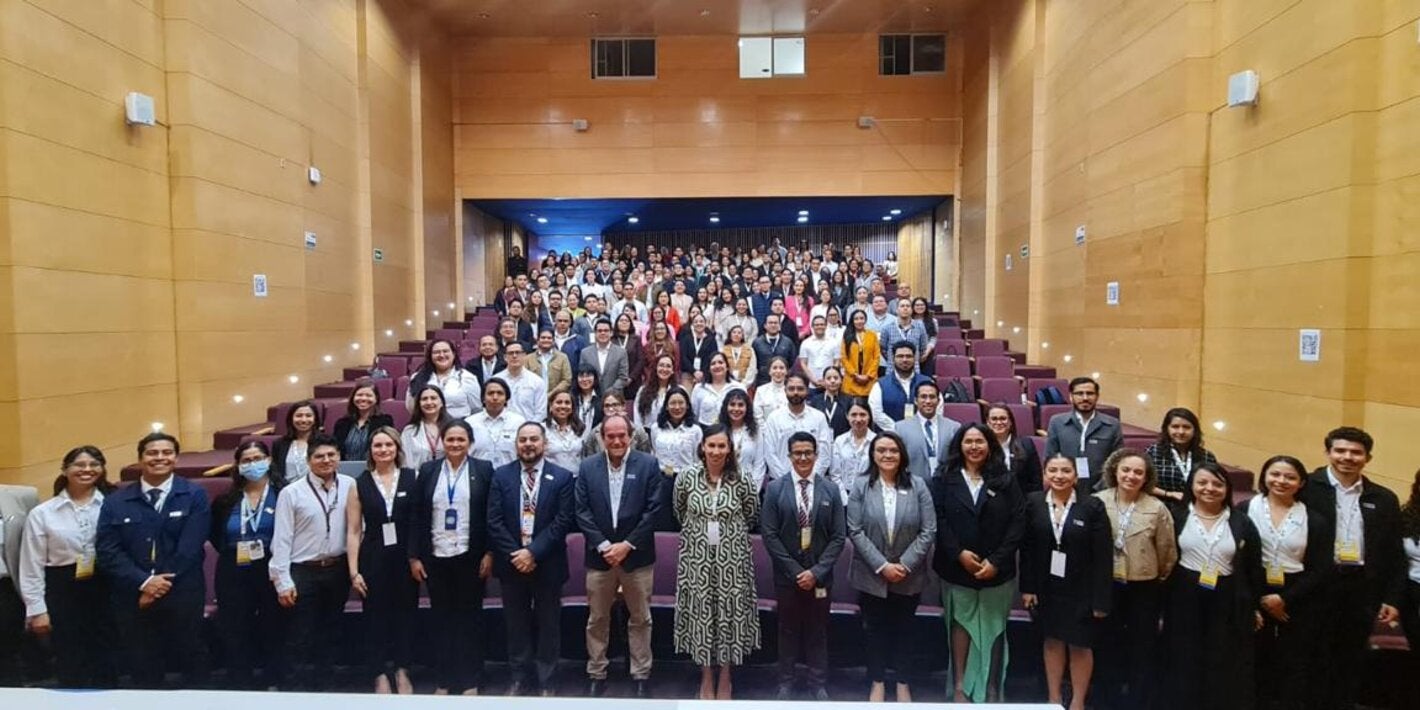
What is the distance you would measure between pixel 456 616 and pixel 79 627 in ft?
5.25

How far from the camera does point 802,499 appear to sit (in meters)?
3.34

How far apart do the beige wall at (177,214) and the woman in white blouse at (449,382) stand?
6.54 feet

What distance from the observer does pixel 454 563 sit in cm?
334

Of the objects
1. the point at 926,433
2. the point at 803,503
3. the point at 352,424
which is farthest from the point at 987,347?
the point at 352,424

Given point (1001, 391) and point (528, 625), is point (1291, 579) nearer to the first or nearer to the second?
point (528, 625)

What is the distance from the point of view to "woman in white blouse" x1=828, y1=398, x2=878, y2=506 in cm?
408

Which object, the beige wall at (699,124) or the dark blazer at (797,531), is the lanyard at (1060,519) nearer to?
the dark blazer at (797,531)

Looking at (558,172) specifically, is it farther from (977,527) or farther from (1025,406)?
(977,527)

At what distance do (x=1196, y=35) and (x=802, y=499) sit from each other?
4816 mm

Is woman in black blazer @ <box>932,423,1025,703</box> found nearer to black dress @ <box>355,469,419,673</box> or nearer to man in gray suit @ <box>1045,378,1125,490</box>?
man in gray suit @ <box>1045,378,1125,490</box>

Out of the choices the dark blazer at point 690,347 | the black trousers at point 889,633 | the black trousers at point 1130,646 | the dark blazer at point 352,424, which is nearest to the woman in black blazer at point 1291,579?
the black trousers at point 1130,646

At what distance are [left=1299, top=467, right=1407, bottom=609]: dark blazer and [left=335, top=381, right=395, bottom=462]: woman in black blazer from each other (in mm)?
4737

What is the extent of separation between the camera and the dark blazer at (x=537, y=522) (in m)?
3.36

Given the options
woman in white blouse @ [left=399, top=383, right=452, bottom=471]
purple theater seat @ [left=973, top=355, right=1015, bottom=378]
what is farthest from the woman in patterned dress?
purple theater seat @ [left=973, top=355, right=1015, bottom=378]
